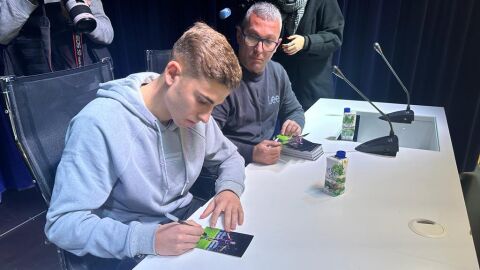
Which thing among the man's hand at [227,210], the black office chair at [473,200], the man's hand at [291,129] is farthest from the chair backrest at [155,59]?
the black office chair at [473,200]

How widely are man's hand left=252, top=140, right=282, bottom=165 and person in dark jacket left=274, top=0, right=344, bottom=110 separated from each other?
80 cm

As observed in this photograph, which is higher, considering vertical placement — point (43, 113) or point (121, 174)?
point (43, 113)

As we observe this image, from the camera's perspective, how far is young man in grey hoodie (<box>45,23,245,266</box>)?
848 mm

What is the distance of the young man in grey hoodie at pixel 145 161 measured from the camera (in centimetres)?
85

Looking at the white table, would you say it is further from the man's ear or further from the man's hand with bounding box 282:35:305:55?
the man's hand with bounding box 282:35:305:55

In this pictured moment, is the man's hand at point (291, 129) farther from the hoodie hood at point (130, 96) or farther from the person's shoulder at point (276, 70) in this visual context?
the hoodie hood at point (130, 96)

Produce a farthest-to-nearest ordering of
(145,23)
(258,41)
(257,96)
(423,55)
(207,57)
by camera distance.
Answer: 1. (145,23)
2. (423,55)
3. (257,96)
4. (258,41)
5. (207,57)

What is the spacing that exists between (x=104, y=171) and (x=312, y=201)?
1.91ft

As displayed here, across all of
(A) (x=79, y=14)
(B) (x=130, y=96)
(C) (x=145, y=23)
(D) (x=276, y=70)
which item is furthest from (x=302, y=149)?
(C) (x=145, y=23)

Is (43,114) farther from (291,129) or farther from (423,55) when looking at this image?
(423,55)

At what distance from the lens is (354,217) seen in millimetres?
995

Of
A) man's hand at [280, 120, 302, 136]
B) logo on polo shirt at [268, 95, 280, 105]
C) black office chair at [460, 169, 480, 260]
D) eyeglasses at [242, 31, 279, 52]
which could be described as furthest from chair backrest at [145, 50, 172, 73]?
black office chair at [460, 169, 480, 260]

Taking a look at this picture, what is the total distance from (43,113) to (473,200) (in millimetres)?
1526

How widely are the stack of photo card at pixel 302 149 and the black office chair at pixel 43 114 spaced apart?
0.74m
